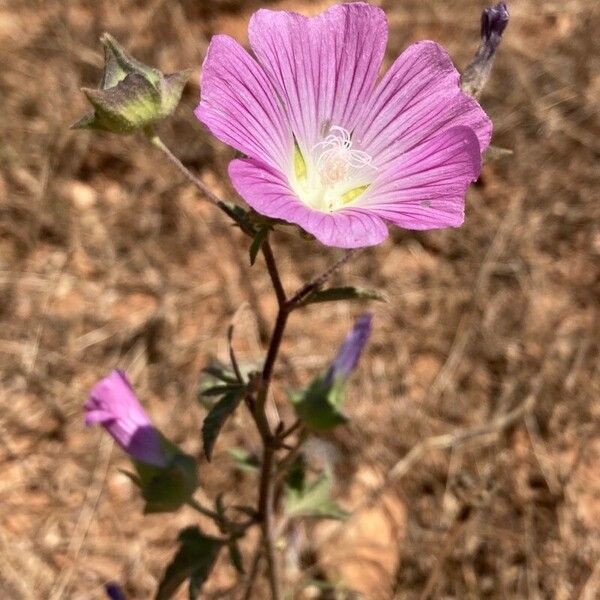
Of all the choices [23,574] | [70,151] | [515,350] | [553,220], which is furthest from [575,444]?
[70,151]

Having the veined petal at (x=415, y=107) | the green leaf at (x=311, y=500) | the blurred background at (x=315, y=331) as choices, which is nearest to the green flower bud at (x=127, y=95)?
the veined petal at (x=415, y=107)

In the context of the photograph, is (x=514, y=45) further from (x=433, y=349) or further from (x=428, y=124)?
(x=428, y=124)

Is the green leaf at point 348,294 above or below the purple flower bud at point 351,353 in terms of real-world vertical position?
above

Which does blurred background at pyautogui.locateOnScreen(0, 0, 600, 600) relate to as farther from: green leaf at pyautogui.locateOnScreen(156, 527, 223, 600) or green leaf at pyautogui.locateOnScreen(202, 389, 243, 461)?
green leaf at pyautogui.locateOnScreen(202, 389, 243, 461)

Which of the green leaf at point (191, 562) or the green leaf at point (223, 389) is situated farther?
the green leaf at point (191, 562)

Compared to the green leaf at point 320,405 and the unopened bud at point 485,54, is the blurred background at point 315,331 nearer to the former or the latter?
the green leaf at point 320,405

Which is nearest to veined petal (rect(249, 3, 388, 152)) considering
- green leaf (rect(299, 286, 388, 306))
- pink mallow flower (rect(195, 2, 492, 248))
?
pink mallow flower (rect(195, 2, 492, 248))

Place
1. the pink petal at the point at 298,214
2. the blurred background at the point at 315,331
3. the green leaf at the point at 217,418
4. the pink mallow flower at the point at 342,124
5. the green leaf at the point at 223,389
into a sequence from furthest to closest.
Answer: the blurred background at the point at 315,331, the green leaf at the point at 223,389, the green leaf at the point at 217,418, the pink mallow flower at the point at 342,124, the pink petal at the point at 298,214
